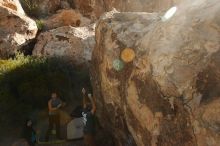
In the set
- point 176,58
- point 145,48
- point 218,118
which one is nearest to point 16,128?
point 145,48

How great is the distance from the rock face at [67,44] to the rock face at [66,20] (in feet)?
5.21

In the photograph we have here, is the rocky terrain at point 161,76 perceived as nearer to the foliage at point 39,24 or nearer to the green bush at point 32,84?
the green bush at point 32,84

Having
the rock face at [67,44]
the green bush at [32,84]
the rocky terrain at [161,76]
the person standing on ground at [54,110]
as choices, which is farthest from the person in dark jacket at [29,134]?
A: the rock face at [67,44]

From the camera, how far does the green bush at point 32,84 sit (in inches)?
523

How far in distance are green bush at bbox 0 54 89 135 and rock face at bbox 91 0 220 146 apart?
4635 mm

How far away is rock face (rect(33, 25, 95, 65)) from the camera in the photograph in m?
16.0

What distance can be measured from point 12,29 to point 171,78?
11.2m

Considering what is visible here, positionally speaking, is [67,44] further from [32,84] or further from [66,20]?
[66,20]

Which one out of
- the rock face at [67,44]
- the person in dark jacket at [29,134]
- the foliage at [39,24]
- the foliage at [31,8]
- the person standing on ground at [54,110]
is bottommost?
the person in dark jacket at [29,134]

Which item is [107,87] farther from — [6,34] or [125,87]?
[6,34]

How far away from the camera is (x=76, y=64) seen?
15914mm

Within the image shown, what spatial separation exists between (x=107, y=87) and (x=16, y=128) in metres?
4.28

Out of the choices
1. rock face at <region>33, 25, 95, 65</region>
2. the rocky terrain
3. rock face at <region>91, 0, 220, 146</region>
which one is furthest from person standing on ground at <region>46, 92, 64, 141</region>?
rock face at <region>33, 25, 95, 65</region>

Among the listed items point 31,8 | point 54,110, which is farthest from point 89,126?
point 31,8
